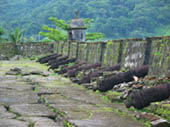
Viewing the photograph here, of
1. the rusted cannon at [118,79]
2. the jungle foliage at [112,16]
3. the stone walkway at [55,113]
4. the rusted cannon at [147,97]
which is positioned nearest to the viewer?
the stone walkway at [55,113]

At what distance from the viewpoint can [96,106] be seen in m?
5.29

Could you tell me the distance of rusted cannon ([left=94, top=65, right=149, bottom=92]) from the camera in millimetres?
7420

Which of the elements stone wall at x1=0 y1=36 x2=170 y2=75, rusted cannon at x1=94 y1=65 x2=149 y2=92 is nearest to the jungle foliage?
stone wall at x1=0 y1=36 x2=170 y2=75

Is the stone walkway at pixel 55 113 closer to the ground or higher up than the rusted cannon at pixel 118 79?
higher up

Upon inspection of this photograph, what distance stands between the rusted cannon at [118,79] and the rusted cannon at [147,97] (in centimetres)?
207

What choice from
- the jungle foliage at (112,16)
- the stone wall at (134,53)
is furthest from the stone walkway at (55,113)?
the jungle foliage at (112,16)

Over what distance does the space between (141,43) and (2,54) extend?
2397 cm

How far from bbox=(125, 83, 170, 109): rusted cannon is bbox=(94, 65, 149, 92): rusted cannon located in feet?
6.80

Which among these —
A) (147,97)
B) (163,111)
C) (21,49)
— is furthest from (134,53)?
(21,49)

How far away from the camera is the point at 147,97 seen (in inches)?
202

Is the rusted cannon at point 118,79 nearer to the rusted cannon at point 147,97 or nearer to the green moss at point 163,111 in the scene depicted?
the rusted cannon at point 147,97

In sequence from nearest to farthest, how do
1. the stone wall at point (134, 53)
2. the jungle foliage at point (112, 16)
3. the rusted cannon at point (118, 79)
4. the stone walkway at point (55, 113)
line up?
the stone walkway at point (55, 113) → the stone wall at point (134, 53) → the rusted cannon at point (118, 79) → the jungle foliage at point (112, 16)

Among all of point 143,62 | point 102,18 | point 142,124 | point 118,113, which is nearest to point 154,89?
point 118,113

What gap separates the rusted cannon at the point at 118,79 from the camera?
24.3 feet
